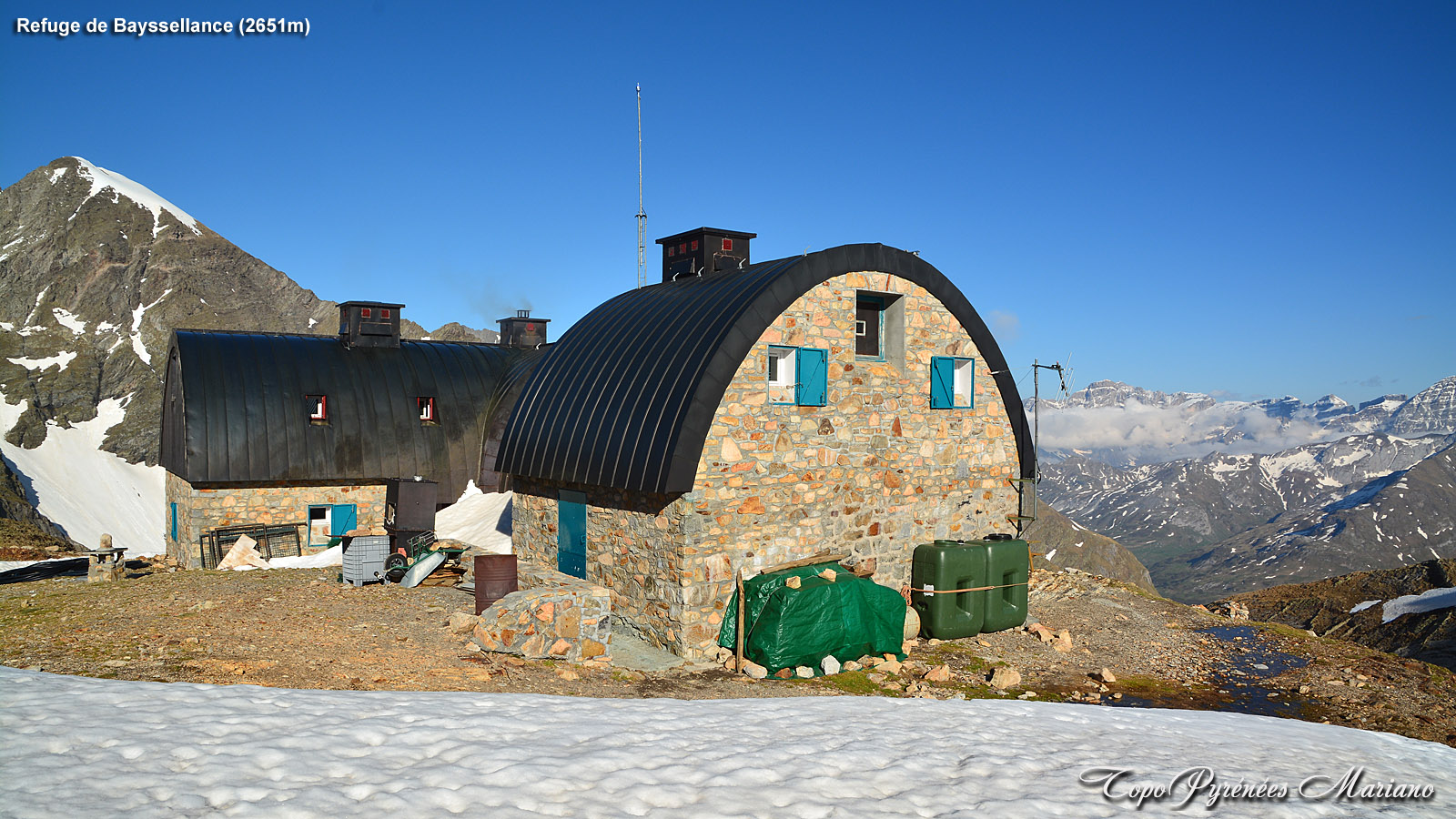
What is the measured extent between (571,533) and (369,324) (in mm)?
16123

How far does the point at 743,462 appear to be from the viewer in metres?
14.2

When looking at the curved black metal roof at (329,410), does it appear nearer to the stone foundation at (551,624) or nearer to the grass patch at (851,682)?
the stone foundation at (551,624)

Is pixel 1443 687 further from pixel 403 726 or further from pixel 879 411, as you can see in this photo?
pixel 403 726

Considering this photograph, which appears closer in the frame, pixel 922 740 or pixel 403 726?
pixel 403 726

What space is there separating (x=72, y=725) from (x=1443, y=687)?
1746 centimetres

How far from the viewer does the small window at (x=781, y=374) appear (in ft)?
48.9

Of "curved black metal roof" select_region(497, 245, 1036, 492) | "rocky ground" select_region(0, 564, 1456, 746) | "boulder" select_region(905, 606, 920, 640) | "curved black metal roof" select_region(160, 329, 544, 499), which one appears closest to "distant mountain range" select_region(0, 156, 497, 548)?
"curved black metal roof" select_region(160, 329, 544, 499)

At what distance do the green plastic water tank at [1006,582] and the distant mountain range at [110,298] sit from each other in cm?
7895

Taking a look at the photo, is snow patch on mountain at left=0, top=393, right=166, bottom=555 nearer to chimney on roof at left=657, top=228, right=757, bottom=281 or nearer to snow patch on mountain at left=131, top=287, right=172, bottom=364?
snow patch on mountain at left=131, top=287, right=172, bottom=364

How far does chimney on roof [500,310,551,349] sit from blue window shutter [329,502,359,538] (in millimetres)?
10156

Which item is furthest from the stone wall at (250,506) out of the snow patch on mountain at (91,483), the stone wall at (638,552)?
the snow patch on mountain at (91,483)

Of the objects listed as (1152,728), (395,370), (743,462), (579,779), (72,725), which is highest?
(395,370)

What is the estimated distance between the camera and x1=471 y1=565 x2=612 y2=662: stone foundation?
12.4m

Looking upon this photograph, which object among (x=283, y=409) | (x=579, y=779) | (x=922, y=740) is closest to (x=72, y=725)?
(x=579, y=779)
